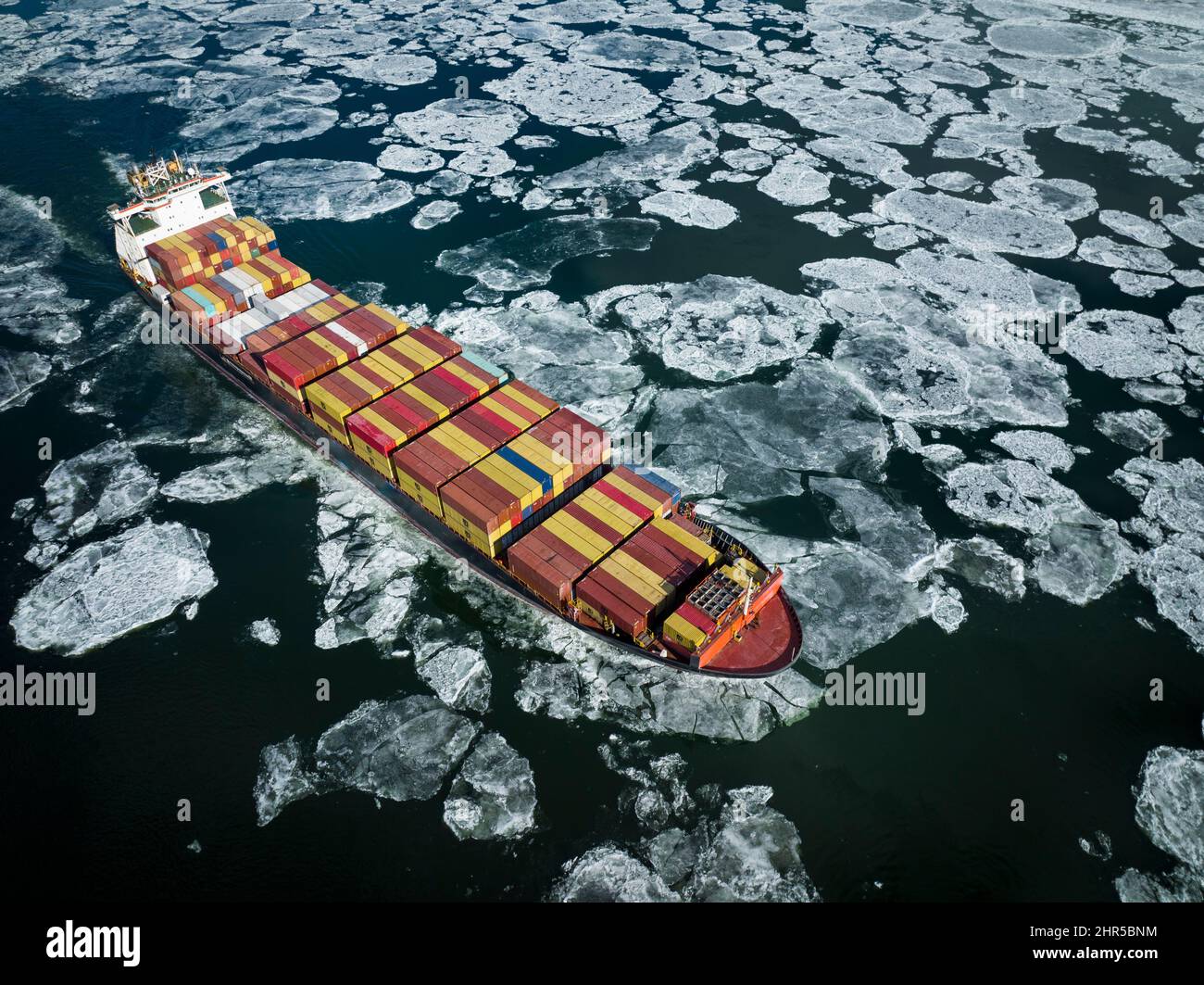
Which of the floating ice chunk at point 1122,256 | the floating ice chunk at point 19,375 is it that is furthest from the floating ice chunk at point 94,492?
the floating ice chunk at point 1122,256

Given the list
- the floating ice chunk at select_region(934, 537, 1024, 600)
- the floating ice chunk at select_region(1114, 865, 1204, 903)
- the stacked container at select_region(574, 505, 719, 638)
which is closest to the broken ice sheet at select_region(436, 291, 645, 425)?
the stacked container at select_region(574, 505, 719, 638)

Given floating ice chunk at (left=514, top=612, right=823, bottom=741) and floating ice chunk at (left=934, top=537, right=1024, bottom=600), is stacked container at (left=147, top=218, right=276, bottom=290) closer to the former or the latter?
floating ice chunk at (left=514, top=612, right=823, bottom=741)

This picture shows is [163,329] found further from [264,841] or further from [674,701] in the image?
[674,701]

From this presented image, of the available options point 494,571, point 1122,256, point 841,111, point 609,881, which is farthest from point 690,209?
point 609,881

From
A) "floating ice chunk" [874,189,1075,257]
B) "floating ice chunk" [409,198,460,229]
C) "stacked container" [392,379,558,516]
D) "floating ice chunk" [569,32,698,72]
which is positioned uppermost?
"floating ice chunk" [569,32,698,72]

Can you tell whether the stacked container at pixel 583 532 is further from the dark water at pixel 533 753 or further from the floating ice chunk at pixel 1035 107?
the floating ice chunk at pixel 1035 107
